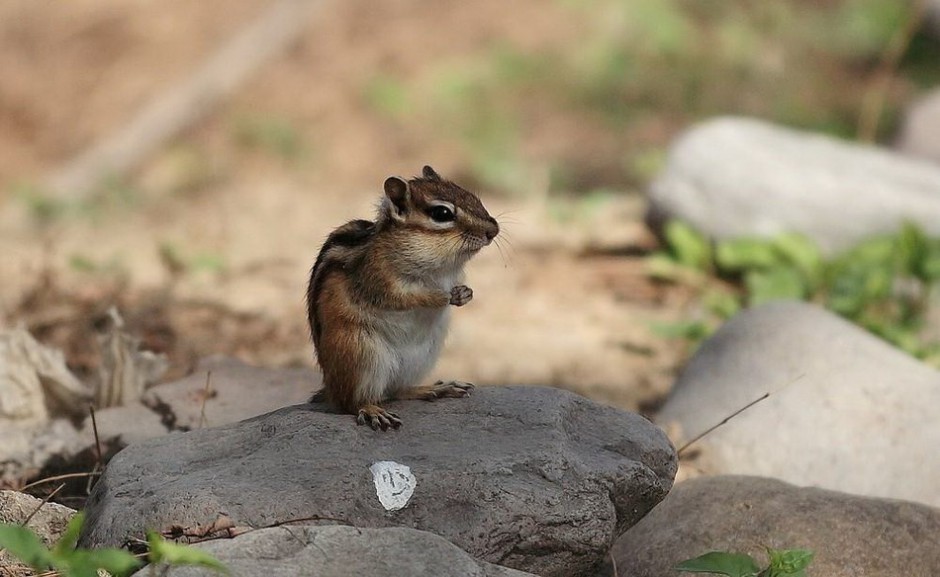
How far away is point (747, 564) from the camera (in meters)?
3.22

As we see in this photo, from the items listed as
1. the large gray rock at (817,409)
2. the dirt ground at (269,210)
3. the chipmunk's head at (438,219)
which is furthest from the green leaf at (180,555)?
the large gray rock at (817,409)

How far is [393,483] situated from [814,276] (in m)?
4.21

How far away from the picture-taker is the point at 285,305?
722 centimetres

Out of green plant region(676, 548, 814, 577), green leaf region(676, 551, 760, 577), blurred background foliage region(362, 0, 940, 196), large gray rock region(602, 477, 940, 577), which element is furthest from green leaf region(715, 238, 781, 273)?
green leaf region(676, 551, 760, 577)

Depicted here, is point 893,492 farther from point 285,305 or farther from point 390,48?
point 390,48

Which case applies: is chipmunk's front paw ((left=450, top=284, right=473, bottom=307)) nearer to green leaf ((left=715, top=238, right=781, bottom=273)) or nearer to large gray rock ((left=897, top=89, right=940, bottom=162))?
green leaf ((left=715, top=238, right=781, bottom=273))

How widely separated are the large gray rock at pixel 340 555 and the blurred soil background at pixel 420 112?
14.3ft

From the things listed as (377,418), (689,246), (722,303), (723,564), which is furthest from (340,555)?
(689,246)

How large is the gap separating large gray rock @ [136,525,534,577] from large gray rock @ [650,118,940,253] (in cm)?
472

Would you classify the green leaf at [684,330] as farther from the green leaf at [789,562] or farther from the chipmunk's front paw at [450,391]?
the green leaf at [789,562]

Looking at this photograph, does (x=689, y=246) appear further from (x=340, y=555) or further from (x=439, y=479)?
(x=340, y=555)

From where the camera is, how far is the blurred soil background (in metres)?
8.29

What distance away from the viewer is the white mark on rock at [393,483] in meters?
3.43

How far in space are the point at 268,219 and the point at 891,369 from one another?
5.11 meters
